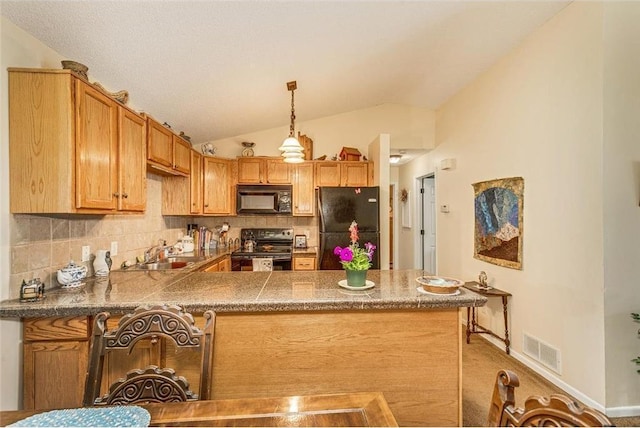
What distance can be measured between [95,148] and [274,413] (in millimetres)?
1777

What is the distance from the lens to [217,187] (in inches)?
161

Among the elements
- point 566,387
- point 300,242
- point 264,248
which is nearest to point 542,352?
point 566,387

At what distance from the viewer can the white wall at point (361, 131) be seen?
459 centimetres

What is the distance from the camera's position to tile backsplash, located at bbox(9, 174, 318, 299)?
1.63 m

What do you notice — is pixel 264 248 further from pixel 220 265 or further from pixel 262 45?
pixel 262 45

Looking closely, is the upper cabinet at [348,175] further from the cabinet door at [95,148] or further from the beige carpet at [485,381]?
the cabinet door at [95,148]

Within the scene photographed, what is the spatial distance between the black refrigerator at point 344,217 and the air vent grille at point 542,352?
5.72 ft

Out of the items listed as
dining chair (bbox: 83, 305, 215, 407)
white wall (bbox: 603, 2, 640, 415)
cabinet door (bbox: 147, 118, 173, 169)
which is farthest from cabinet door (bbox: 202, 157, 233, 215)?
white wall (bbox: 603, 2, 640, 415)

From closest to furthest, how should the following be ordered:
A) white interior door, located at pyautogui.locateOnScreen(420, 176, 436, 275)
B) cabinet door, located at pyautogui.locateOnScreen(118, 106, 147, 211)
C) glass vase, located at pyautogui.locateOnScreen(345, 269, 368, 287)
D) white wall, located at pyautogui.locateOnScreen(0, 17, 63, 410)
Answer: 1. white wall, located at pyautogui.locateOnScreen(0, 17, 63, 410)
2. glass vase, located at pyautogui.locateOnScreen(345, 269, 368, 287)
3. cabinet door, located at pyautogui.locateOnScreen(118, 106, 147, 211)
4. white interior door, located at pyautogui.locateOnScreen(420, 176, 436, 275)

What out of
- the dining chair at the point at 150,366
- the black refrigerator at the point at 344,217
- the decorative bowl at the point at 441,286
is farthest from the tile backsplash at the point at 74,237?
the decorative bowl at the point at 441,286

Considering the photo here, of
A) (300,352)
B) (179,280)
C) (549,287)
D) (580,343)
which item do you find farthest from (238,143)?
(580,343)

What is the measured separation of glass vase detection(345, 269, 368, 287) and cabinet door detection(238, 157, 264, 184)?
285cm

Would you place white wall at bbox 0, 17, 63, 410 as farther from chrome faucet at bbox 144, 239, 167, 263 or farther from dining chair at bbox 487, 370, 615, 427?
dining chair at bbox 487, 370, 615, 427

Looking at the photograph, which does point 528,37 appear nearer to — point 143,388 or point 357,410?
point 357,410
